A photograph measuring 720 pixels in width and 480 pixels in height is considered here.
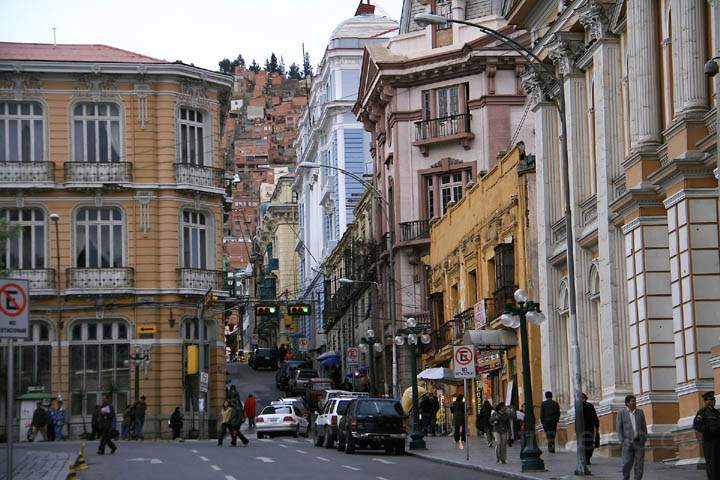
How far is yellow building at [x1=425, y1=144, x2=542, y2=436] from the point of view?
1805 inches

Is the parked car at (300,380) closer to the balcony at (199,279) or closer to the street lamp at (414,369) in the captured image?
the balcony at (199,279)

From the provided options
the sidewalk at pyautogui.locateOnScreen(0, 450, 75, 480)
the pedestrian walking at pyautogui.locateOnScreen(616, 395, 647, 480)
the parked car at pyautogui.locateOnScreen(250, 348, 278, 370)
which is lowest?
the sidewalk at pyautogui.locateOnScreen(0, 450, 75, 480)

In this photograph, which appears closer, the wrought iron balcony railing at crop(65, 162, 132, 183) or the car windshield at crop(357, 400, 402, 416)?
the car windshield at crop(357, 400, 402, 416)

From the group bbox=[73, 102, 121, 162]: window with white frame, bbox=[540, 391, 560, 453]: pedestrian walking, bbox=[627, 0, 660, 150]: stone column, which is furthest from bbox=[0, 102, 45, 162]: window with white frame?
bbox=[627, 0, 660, 150]: stone column

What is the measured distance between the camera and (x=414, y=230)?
68.7 metres

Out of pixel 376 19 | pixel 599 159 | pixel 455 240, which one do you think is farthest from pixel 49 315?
pixel 376 19

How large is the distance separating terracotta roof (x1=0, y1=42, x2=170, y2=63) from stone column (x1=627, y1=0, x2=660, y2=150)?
35.5 metres

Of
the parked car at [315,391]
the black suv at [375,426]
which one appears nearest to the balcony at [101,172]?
the parked car at [315,391]

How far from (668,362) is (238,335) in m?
164

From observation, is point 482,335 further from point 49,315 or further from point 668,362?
point 49,315

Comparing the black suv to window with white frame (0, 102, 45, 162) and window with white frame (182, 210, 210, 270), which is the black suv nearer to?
window with white frame (182, 210, 210, 270)

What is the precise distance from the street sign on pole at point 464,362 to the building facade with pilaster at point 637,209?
10.2 feet

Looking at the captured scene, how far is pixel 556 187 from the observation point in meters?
42.1

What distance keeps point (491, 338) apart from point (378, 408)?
282 inches
